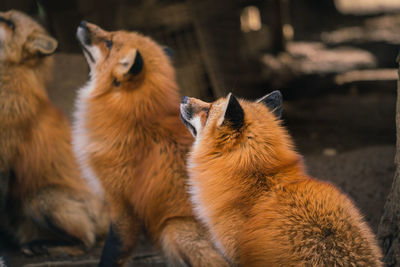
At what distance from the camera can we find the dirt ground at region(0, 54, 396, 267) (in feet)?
13.1

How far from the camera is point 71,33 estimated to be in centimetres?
675

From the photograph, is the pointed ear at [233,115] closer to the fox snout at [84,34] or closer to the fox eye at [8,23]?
the fox snout at [84,34]

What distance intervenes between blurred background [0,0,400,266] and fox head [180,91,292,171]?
1.67 metres

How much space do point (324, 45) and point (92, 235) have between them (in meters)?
8.88

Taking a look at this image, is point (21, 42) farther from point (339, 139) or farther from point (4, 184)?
point (339, 139)

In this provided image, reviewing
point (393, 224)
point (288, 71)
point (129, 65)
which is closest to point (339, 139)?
point (288, 71)

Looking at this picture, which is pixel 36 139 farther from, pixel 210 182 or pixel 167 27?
pixel 167 27

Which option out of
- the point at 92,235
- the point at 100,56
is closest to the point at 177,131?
the point at 100,56

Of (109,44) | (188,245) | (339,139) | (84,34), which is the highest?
(84,34)

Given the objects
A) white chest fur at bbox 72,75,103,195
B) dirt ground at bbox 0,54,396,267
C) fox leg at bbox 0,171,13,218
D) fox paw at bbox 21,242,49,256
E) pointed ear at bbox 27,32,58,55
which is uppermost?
Result: pointed ear at bbox 27,32,58,55

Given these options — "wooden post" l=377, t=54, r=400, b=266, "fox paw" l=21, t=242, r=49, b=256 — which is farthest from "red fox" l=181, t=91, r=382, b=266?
"fox paw" l=21, t=242, r=49, b=256

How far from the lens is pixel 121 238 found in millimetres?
3217

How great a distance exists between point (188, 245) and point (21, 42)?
236cm

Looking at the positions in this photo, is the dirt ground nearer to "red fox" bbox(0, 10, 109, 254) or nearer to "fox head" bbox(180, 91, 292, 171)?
"red fox" bbox(0, 10, 109, 254)
